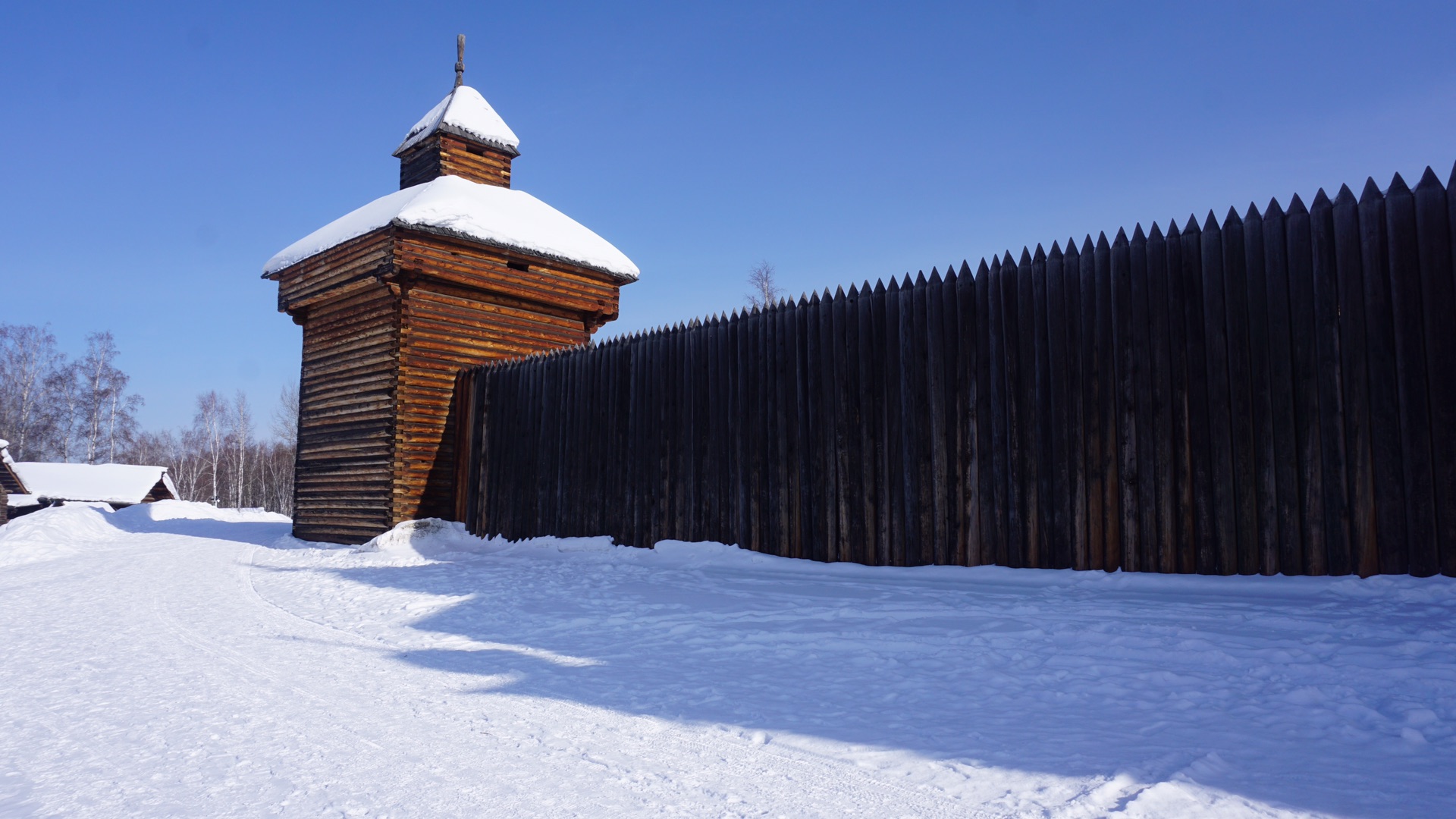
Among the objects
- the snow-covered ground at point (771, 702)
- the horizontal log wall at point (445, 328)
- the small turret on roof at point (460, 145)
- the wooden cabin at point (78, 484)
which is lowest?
the snow-covered ground at point (771, 702)

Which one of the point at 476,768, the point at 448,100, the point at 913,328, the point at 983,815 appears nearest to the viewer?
the point at 983,815

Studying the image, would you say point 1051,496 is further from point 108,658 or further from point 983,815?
point 108,658

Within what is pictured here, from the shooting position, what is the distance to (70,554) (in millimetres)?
13469

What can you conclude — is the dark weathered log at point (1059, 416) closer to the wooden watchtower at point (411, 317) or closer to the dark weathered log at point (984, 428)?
the dark weathered log at point (984, 428)

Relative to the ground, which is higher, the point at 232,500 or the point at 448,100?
the point at 448,100

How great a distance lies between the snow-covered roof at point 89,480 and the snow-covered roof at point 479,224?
1207 inches

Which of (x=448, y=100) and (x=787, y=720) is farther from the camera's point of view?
(x=448, y=100)

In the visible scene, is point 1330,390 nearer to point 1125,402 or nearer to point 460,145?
point 1125,402

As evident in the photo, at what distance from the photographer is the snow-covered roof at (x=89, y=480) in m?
36.3

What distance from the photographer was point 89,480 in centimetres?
3803

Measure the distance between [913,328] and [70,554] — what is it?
14644 millimetres

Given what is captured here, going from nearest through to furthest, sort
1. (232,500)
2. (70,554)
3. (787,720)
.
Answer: (787,720)
(70,554)
(232,500)

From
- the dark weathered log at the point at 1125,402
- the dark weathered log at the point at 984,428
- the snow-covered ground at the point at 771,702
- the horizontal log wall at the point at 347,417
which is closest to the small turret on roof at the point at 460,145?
the horizontal log wall at the point at 347,417

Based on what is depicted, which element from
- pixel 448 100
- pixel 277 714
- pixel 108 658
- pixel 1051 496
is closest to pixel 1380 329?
pixel 1051 496
